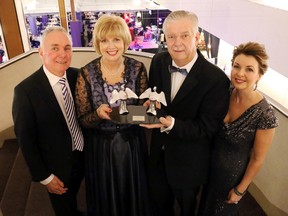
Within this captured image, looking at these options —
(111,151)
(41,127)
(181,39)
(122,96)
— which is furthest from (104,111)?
(181,39)

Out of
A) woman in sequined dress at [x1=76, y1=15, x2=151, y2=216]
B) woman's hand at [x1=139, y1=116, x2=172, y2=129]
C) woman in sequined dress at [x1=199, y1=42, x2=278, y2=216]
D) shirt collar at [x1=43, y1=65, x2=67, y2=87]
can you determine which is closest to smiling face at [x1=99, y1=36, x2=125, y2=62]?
woman in sequined dress at [x1=76, y1=15, x2=151, y2=216]

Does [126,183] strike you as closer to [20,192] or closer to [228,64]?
[20,192]

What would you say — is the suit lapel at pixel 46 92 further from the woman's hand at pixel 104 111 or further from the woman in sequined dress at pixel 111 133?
the woman's hand at pixel 104 111

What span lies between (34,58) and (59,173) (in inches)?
106

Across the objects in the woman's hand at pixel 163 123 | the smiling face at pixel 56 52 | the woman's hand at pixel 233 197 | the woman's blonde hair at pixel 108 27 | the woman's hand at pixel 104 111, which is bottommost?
the woman's hand at pixel 233 197

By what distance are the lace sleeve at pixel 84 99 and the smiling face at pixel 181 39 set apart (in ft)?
2.02

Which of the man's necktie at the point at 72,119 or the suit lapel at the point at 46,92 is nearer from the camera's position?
the suit lapel at the point at 46,92

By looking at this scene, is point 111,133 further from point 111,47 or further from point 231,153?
point 231,153

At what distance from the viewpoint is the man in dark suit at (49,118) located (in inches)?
75.8

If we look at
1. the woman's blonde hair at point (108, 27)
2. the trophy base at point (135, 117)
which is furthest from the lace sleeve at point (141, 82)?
the woman's blonde hair at point (108, 27)

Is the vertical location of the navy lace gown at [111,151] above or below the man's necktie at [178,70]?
below

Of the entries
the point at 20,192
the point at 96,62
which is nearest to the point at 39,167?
the point at 96,62

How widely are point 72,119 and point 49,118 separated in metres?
0.19

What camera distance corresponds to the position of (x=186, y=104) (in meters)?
1.91
